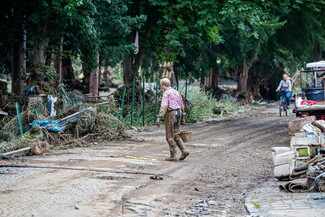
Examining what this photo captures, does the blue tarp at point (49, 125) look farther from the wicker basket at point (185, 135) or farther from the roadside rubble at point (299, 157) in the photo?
the roadside rubble at point (299, 157)

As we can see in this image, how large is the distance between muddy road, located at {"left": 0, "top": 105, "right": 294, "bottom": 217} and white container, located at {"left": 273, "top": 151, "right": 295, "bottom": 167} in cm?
59

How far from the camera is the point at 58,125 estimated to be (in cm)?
1616

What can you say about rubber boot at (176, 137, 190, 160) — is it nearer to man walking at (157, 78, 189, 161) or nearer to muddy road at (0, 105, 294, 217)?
man walking at (157, 78, 189, 161)

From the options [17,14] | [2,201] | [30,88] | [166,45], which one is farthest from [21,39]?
[2,201]

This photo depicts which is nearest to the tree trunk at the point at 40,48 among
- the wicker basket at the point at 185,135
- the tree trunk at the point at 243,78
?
the wicker basket at the point at 185,135

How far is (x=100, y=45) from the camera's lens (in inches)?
821

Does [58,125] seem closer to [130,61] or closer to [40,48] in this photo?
[40,48]

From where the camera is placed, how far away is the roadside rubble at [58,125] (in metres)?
→ 15.4

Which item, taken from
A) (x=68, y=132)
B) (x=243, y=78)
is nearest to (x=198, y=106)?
(x=68, y=132)

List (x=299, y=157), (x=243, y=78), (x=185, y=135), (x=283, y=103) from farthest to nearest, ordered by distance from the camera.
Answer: (x=243, y=78)
(x=283, y=103)
(x=185, y=135)
(x=299, y=157)

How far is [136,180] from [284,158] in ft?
8.63

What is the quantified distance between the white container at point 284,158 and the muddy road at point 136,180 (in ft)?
1.94

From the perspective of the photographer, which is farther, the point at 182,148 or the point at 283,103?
the point at 283,103

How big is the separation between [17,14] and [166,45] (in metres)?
9.57
